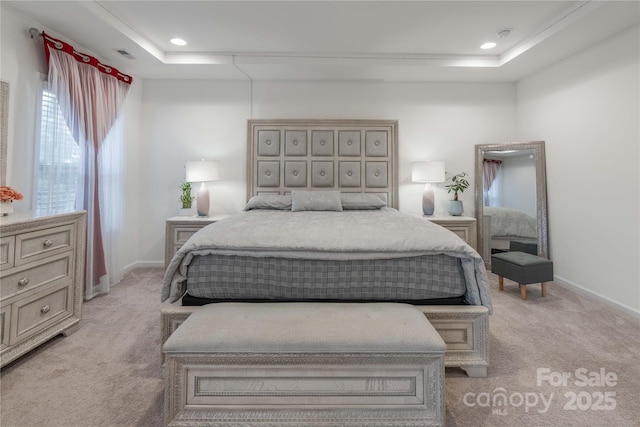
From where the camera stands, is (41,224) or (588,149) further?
(588,149)

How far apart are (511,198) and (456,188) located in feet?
2.20

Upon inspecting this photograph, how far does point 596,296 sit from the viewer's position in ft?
9.54

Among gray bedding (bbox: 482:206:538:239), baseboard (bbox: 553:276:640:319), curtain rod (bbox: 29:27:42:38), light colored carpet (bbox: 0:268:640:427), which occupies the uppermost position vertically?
curtain rod (bbox: 29:27:42:38)

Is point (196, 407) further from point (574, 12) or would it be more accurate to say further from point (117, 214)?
point (574, 12)

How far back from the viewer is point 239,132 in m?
4.03

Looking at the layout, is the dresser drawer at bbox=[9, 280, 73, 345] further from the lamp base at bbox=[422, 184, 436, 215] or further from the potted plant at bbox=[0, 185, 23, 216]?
the lamp base at bbox=[422, 184, 436, 215]

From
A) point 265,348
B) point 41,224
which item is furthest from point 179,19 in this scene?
point 265,348

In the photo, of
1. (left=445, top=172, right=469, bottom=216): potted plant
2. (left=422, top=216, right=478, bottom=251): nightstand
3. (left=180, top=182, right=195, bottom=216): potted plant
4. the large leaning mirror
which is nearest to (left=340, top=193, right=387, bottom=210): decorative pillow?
(left=422, top=216, right=478, bottom=251): nightstand

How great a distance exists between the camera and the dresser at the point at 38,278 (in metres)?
1.73

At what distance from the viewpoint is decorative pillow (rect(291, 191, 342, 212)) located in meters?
3.42

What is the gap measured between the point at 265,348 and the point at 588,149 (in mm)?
3641

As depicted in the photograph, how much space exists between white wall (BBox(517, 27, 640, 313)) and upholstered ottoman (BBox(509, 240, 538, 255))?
17cm

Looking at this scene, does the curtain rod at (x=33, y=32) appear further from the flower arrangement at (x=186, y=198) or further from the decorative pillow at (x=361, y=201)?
the decorative pillow at (x=361, y=201)

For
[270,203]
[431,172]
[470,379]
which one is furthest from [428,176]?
[470,379]
